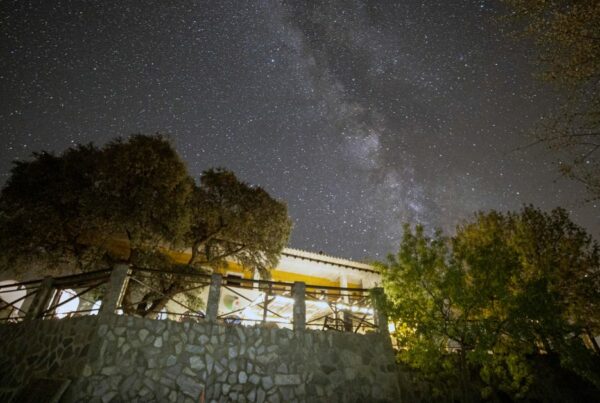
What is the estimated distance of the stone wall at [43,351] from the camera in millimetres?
7254

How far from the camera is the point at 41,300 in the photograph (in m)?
8.87

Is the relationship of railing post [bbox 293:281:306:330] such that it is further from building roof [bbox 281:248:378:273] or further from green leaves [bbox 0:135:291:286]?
building roof [bbox 281:248:378:273]

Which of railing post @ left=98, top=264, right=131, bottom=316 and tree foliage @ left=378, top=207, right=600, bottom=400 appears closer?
railing post @ left=98, top=264, right=131, bottom=316

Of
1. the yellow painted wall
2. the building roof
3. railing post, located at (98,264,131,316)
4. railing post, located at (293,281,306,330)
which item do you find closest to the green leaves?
railing post, located at (98,264,131,316)

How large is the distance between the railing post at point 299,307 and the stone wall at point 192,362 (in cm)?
23

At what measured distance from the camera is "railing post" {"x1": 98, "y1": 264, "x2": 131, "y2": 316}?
309 inches

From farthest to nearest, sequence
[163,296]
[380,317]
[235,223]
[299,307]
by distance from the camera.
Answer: [235,223]
[163,296]
[380,317]
[299,307]

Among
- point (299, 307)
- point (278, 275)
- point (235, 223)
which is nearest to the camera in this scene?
point (299, 307)

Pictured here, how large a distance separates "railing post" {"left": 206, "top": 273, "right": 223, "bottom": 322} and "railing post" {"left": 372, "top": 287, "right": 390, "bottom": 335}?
16.7 feet

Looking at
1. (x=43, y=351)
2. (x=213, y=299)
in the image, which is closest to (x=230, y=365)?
(x=213, y=299)

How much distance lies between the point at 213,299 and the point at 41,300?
484 cm

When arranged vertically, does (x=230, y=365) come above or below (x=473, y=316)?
below

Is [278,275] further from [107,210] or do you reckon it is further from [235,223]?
[107,210]

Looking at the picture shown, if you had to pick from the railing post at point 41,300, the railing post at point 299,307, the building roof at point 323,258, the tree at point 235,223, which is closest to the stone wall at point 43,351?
the railing post at point 41,300
